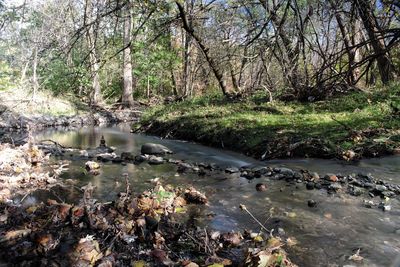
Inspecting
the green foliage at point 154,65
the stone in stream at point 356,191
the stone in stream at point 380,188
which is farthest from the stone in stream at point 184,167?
the green foliage at point 154,65

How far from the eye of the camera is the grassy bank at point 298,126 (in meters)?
8.27

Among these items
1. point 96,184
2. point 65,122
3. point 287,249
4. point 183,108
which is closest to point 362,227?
→ point 287,249

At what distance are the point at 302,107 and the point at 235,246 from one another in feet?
28.5

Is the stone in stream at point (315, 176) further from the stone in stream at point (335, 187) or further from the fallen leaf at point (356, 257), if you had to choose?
the fallen leaf at point (356, 257)

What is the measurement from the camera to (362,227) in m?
4.56

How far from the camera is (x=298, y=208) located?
207 inches

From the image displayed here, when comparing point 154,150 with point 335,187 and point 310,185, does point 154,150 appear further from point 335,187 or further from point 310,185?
point 335,187

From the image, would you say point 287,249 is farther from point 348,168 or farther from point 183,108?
point 183,108

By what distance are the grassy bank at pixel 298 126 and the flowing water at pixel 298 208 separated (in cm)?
42

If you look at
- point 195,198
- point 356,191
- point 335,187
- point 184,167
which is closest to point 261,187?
point 335,187

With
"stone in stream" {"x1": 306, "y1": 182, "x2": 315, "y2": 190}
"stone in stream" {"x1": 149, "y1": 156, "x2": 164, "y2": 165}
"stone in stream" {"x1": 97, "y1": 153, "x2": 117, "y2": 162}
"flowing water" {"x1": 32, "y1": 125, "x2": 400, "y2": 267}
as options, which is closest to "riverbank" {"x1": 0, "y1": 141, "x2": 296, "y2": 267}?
"flowing water" {"x1": 32, "y1": 125, "x2": 400, "y2": 267}

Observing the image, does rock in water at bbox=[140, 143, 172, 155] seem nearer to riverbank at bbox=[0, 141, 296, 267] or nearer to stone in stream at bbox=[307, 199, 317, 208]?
riverbank at bbox=[0, 141, 296, 267]

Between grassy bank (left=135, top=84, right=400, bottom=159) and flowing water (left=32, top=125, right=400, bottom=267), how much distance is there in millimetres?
416

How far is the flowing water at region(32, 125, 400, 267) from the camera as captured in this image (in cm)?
401
